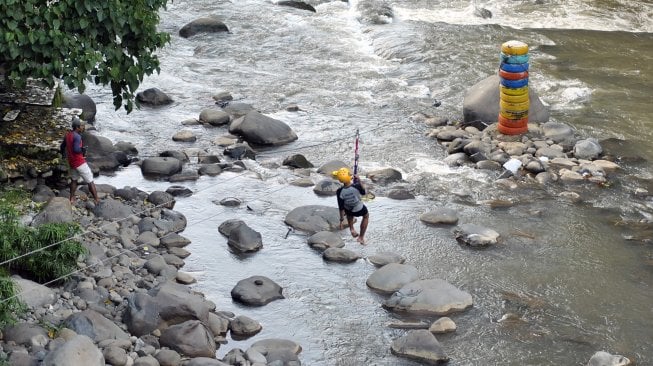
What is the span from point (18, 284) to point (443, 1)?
62.9 ft

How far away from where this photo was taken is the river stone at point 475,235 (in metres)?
13.3

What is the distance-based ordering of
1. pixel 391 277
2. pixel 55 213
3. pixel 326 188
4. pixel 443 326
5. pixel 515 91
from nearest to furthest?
pixel 443 326
pixel 55 213
pixel 391 277
pixel 326 188
pixel 515 91

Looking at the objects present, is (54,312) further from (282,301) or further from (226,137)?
(226,137)

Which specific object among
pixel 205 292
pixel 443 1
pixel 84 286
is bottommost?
pixel 443 1

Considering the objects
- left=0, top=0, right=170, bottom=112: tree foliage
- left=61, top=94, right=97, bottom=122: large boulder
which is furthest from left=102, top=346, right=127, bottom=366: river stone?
left=61, top=94, right=97, bottom=122: large boulder

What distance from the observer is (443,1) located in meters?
26.7

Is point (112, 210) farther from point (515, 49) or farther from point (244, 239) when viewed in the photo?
point (515, 49)

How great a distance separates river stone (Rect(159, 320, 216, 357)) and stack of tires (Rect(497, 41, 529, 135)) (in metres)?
8.56

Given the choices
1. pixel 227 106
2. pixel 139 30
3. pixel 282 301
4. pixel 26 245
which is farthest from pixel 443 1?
pixel 26 245

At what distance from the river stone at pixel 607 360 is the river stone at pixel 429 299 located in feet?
5.64

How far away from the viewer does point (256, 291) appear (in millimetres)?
11672

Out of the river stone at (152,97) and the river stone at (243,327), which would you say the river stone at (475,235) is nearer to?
the river stone at (243,327)

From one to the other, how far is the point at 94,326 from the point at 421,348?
349 centimetres

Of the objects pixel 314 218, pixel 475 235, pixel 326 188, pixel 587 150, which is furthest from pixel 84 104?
pixel 587 150
